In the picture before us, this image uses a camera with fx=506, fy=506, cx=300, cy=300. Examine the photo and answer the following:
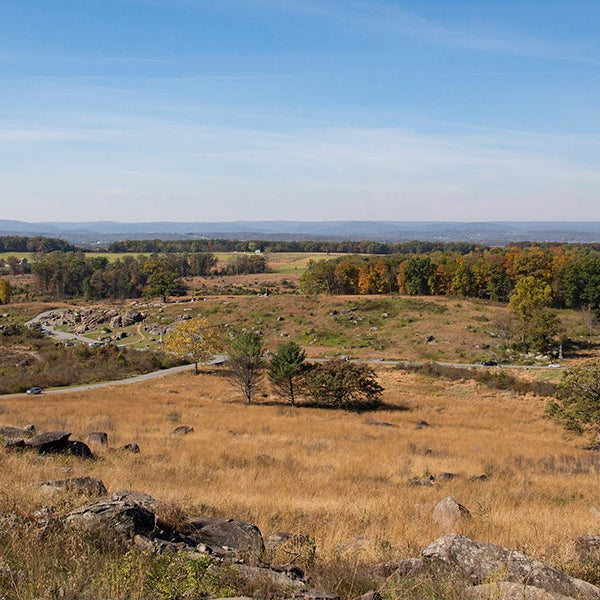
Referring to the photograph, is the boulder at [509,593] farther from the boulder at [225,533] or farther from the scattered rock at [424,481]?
the scattered rock at [424,481]

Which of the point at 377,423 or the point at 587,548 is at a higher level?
the point at 587,548

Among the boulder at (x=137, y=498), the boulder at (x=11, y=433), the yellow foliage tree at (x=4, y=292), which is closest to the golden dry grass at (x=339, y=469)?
the boulder at (x=137, y=498)

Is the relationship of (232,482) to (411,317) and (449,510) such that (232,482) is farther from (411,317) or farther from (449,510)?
(411,317)

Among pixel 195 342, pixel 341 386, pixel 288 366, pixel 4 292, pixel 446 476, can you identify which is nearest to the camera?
pixel 446 476

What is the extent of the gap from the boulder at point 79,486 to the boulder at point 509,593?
293 inches

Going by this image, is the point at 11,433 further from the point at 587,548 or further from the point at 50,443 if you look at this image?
the point at 587,548

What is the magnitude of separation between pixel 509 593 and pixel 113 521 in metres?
5.64

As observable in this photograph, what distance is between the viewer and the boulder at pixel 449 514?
11169mm

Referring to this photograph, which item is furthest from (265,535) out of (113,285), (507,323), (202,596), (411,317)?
(113,285)

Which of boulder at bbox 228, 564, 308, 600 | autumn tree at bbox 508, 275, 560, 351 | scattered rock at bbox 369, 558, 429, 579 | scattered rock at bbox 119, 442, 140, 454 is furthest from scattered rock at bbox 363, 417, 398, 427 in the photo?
autumn tree at bbox 508, 275, 560, 351

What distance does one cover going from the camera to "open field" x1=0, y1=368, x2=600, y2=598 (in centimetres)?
1016

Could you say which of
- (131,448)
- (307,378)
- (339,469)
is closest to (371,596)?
(339,469)

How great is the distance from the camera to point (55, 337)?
9262 cm

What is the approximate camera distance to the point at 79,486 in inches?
407
